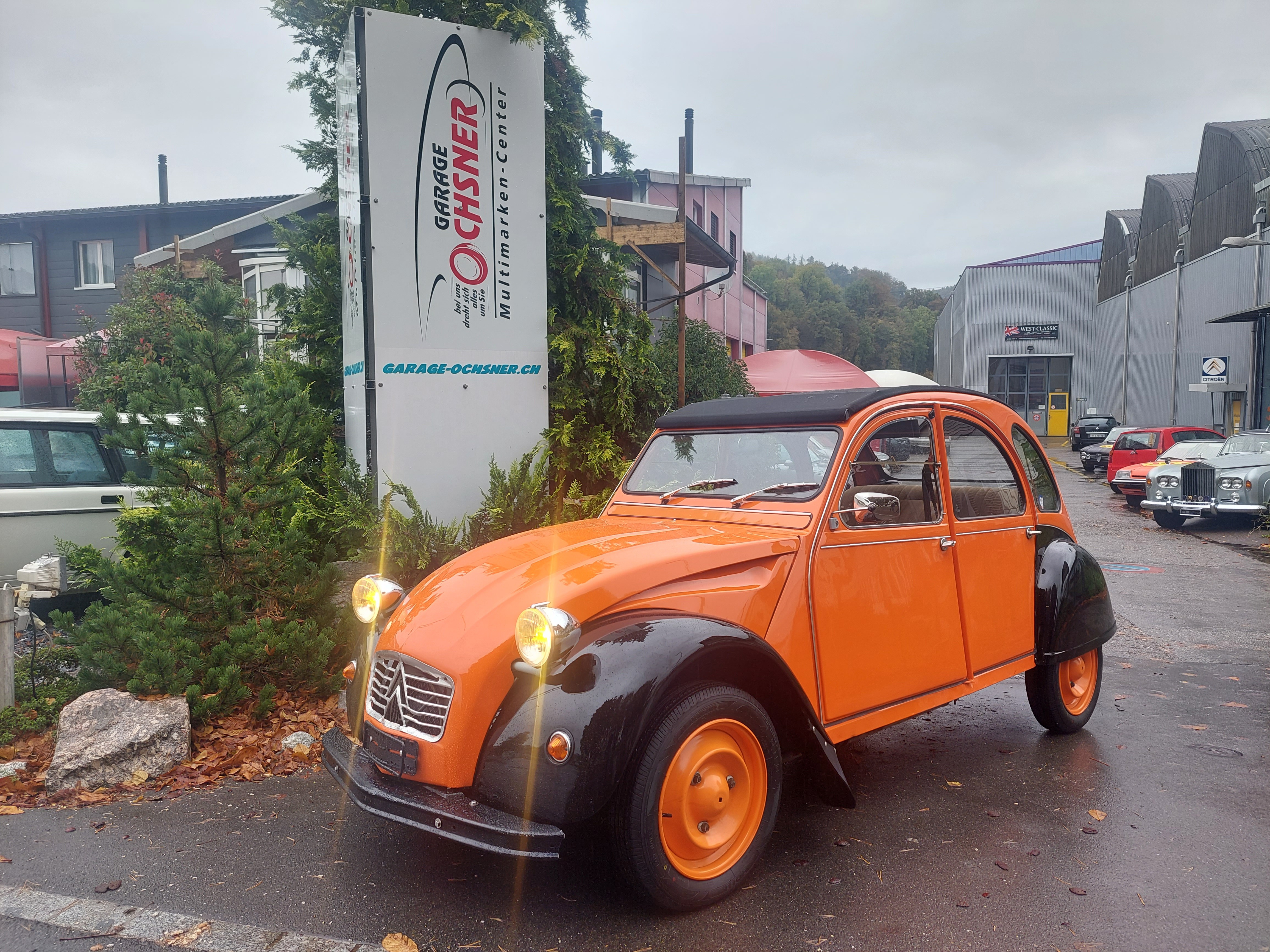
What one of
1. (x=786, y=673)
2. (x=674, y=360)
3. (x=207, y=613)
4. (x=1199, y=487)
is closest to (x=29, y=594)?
(x=207, y=613)

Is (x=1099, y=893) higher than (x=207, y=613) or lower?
lower

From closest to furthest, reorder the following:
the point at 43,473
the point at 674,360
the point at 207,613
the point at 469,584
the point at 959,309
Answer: the point at 469,584 < the point at 207,613 < the point at 43,473 < the point at 674,360 < the point at 959,309

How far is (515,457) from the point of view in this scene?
6949mm

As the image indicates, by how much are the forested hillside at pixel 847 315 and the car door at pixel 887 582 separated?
6668cm

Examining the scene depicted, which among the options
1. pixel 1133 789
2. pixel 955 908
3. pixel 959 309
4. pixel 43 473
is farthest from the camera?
pixel 959 309

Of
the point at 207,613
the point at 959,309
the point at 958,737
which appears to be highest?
the point at 959,309

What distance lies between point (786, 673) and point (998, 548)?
Result: 1.81 meters

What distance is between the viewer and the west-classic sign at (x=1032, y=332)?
51312 mm

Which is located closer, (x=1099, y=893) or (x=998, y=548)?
(x=1099, y=893)

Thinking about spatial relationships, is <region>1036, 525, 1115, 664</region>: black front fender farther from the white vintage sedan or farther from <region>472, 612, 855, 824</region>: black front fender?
the white vintage sedan

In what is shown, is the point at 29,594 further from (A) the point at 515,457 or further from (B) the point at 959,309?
(B) the point at 959,309

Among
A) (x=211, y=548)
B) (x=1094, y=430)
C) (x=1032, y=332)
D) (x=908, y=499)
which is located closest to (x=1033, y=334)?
(x=1032, y=332)

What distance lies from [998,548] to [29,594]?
5.26 metres

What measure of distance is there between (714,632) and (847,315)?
87528 millimetres
